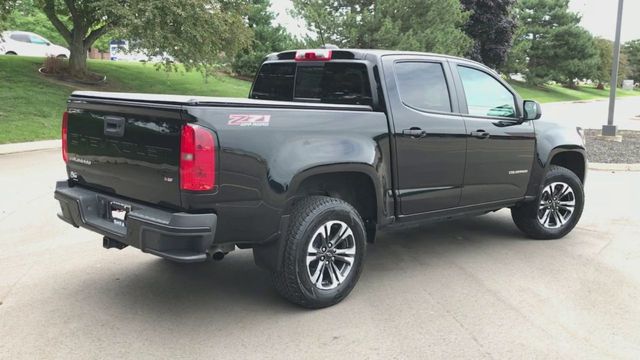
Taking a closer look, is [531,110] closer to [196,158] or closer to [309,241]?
[309,241]

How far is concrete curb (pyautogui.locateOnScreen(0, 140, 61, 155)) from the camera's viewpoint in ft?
42.5

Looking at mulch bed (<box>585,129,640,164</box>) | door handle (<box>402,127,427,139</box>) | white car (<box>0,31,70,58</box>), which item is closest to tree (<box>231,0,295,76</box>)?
white car (<box>0,31,70,58</box>)

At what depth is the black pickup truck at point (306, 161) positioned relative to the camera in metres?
3.73

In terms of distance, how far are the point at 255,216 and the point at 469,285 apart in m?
2.02

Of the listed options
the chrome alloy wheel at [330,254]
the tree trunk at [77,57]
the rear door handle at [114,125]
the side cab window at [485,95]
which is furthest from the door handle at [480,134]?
A: the tree trunk at [77,57]

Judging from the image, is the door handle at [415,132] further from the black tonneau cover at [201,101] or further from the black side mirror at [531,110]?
the black side mirror at [531,110]

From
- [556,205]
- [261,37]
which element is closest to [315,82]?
[556,205]

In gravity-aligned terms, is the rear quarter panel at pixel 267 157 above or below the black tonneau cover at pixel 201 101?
below

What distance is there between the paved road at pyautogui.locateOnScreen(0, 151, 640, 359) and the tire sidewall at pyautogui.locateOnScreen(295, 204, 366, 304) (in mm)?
126

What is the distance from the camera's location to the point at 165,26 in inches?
759

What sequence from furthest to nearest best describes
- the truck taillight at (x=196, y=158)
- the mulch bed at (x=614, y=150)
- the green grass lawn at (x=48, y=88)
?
1. the green grass lawn at (x=48, y=88)
2. the mulch bed at (x=614, y=150)
3. the truck taillight at (x=196, y=158)

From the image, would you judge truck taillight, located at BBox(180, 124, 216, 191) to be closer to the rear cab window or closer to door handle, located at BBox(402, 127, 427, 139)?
A: the rear cab window

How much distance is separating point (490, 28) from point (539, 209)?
32876mm

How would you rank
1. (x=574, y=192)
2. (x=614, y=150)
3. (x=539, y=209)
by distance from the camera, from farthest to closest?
(x=614, y=150)
(x=574, y=192)
(x=539, y=209)
